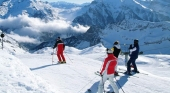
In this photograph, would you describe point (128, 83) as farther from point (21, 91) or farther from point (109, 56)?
point (21, 91)

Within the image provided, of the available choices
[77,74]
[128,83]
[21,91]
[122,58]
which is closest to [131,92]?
[128,83]

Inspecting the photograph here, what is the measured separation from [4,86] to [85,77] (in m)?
7.49

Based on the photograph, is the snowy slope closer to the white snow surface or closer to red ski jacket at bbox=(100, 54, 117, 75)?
the white snow surface

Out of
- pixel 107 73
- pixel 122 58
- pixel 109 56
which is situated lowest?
pixel 122 58

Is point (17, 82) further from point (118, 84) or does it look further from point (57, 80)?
point (118, 84)

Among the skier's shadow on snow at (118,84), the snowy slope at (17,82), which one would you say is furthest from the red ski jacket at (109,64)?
the snowy slope at (17,82)

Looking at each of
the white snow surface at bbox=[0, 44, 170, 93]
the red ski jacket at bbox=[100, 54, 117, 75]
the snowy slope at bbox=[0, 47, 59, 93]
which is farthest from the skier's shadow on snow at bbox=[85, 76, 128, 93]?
the snowy slope at bbox=[0, 47, 59, 93]

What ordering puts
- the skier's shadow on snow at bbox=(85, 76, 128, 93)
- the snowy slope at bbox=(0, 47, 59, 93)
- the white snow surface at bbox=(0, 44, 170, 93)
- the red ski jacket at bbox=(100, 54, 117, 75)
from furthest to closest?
the skier's shadow on snow at bbox=(85, 76, 128, 93) < the red ski jacket at bbox=(100, 54, 117, 75) < the white snow surface at bbox=(0, 44, 170, 93) < the snowy slope at bbox=(0, 47, 59, 93)

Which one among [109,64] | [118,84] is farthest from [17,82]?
[118,84]

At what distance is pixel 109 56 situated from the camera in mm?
12953

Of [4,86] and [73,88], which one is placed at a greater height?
[4,86]

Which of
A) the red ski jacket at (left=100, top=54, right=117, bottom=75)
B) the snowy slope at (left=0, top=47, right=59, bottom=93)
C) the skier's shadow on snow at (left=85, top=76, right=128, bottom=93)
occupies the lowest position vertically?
the skier's shadow on snow at (left=85, top=76, right=128, bottom=93)

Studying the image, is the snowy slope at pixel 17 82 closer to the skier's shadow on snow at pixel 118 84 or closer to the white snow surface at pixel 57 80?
the white snow surface at pixel 57 80

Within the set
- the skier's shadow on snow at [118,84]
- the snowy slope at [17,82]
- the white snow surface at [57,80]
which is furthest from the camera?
the skier's shadow on snow at [118,84]
